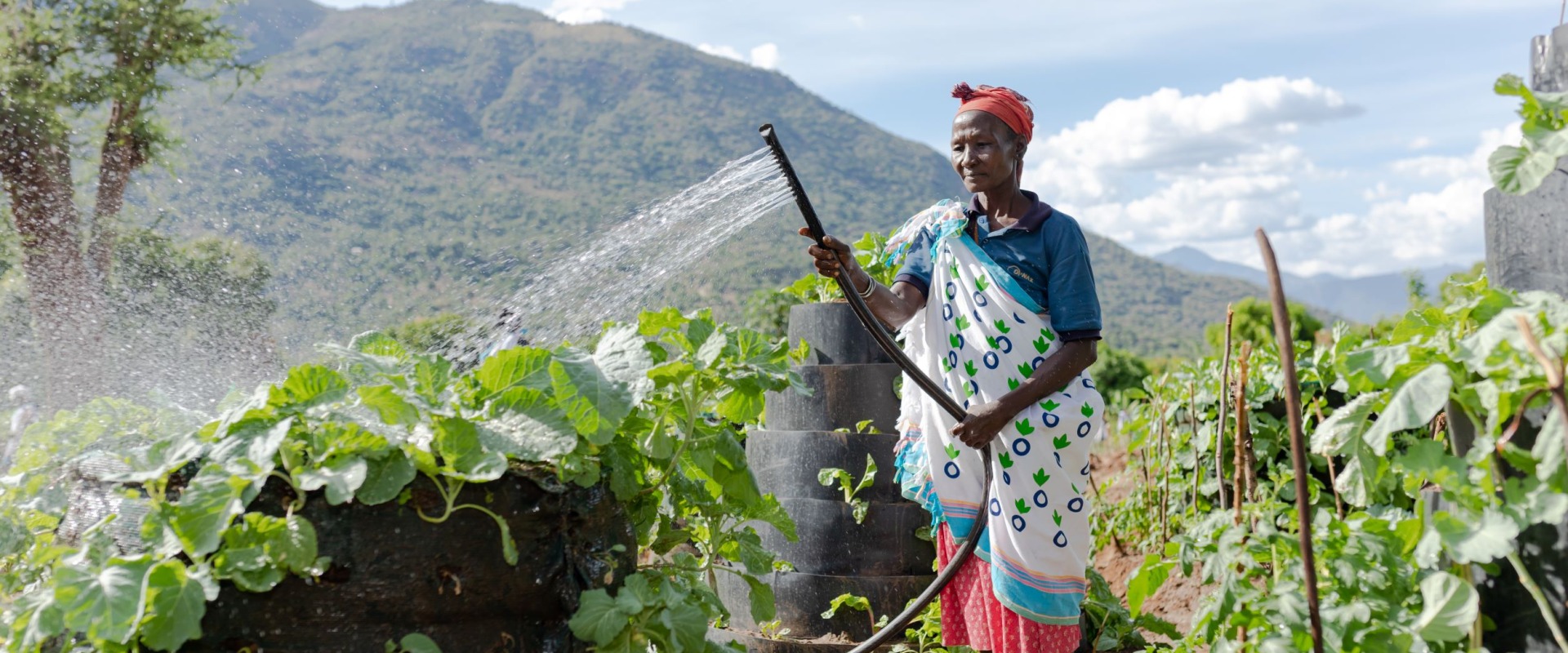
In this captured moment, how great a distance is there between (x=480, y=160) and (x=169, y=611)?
58991 millimetres

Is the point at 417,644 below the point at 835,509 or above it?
above

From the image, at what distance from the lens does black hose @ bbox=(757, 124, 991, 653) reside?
252 centimetres

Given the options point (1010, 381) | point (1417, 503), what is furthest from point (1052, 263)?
point (1417, 503)

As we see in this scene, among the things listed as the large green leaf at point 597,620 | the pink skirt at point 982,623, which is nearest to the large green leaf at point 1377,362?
the large green leaf at point 597,620

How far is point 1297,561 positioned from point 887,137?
309 ft

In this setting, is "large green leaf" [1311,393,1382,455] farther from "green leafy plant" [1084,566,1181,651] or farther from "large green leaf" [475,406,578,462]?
"green leafy plant" [1084,566,1181,651]

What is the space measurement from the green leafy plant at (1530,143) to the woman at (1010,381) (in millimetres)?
1372

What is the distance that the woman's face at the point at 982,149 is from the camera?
285 cm

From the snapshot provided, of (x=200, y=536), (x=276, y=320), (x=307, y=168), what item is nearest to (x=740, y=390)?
(x=200, y=536)

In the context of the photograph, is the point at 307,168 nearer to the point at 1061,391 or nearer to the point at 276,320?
Result: the point at 276,320

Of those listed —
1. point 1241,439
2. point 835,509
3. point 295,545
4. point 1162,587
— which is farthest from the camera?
point 1162,587

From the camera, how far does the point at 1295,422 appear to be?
1372mm

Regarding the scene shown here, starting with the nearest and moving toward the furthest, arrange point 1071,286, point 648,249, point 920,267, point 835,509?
1. point 1071,286
2. point 920,267
3. point 835,509
4. point 648,249

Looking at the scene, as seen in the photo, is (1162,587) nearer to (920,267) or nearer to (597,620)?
(920,267)
